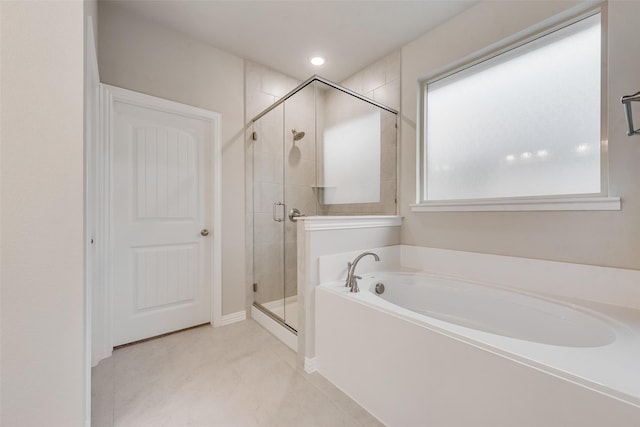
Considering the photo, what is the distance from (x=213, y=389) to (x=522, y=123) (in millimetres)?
2633

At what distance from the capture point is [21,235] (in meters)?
0.81

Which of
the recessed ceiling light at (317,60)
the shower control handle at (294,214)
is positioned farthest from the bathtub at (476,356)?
the recessed ceiling light at (317,60)

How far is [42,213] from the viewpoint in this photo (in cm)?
85

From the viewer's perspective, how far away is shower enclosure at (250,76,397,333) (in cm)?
223

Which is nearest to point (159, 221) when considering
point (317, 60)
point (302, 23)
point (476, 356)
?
point (302, 23)

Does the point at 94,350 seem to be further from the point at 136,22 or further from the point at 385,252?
the point at 136,22

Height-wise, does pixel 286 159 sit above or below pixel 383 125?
below

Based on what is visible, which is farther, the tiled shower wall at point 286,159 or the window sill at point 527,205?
the tiled shower wall at point 286,159

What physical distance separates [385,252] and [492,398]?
1346 mm

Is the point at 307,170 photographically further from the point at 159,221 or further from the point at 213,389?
the point at 213,389

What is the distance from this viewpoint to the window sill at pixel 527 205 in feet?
4.58

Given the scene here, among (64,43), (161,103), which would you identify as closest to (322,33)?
(161,103)

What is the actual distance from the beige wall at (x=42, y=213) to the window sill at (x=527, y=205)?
2.18 meters

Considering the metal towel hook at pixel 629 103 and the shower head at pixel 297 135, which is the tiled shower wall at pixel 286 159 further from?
the metal towel hook at pixel 629 103
